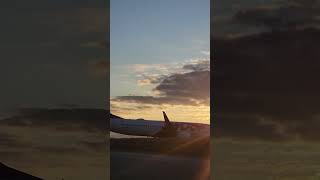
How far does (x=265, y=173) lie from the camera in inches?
Result: 170

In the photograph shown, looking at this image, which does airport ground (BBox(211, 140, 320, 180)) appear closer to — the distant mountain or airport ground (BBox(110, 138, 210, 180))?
airport ground (BBox(110, 138, 210, 180))

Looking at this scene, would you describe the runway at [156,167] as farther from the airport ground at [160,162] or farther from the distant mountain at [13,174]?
the distant mountain at [13,174]

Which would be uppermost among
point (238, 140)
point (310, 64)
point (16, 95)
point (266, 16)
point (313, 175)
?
point (266, 16)

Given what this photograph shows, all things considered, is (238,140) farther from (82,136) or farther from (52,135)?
(52,135)

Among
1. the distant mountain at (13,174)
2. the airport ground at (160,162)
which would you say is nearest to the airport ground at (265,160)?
the airport ground at (160,162)

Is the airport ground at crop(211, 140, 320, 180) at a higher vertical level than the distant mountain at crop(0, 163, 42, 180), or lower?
higher

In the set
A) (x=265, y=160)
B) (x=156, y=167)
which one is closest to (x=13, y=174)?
(x=156, y=167)

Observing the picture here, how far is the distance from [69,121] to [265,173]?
1.85 meters

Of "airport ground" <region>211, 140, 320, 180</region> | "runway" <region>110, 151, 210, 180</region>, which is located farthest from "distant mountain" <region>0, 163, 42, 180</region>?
"airport ground" <region>211, 140, 320, 180</region>

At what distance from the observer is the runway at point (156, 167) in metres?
4.71

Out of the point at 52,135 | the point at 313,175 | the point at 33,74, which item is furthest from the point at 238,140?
the point at 33,74

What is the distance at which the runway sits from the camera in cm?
471

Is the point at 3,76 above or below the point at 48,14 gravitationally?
below

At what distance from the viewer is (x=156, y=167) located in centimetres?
478
